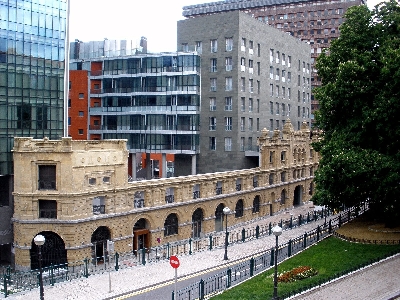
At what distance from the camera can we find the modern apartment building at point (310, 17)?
104m

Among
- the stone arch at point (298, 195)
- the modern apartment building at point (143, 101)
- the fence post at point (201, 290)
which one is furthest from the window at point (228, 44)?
the fence post at point (201, 290)

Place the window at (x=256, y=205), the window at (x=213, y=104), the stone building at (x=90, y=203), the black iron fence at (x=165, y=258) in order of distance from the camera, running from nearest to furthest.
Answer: the black iron fence at (x=165, y=258) < the stone building at (x=90, y=203) < the window at (x=256, y=205) < the window at (x=213, y=104)

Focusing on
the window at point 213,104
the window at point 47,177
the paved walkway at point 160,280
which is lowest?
the paved walkway at point 160,280

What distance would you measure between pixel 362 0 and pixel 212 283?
89998mm

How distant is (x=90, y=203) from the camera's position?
38312mm

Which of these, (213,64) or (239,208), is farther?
(213,64)

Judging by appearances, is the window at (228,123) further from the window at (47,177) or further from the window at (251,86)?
the window at (47,177)

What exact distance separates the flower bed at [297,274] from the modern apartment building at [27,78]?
74.2ft

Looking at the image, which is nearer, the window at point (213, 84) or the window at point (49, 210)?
the window at point (49, 210)

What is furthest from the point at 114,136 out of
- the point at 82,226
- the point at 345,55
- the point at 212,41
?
the point at 345,55

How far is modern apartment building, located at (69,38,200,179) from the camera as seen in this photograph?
5919 cm

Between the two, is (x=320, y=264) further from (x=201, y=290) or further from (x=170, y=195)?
(x=170, y=195)

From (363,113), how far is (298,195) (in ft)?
112

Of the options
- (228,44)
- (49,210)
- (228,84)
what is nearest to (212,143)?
(228,84)
